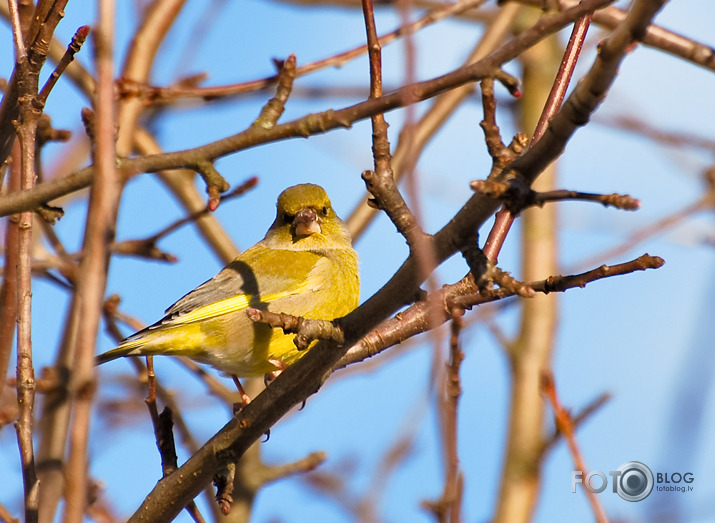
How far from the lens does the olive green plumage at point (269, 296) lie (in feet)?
16.7

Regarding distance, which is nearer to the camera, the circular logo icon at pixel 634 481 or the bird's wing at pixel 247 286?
the circular logo icon at pixel 634 481

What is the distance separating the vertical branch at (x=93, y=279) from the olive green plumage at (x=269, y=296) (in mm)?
3274

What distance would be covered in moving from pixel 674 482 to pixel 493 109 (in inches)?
46.1

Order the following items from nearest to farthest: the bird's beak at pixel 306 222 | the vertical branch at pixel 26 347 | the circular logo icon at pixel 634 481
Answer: the vertical branch at pixel 26 347 < the circular logo icon at pixel 634 481 < the bird's beak at pixel 306 222

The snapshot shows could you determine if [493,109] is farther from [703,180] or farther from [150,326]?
[703,180]

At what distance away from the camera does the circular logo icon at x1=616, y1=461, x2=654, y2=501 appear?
4133mm

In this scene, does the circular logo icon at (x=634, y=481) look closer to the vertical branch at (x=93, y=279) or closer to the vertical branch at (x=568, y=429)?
the vertical branch at (x=568, y=429)

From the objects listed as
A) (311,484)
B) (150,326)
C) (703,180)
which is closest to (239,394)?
(150,326)

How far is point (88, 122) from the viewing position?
419 centimetres

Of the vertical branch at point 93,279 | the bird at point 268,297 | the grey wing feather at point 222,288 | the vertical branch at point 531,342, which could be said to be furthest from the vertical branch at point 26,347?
the vertical branch at point 531,342

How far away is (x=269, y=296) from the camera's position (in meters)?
5.46

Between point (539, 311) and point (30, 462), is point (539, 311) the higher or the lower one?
the higher one

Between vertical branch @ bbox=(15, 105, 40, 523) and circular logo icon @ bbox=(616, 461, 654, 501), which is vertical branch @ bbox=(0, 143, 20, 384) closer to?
vertical branch @ bbox=(15, 105, 40, 523)

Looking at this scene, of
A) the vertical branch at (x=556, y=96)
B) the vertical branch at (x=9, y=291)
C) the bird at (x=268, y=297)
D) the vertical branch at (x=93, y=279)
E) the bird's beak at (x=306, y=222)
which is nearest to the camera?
the vertical branch at (x=93, y=279)
